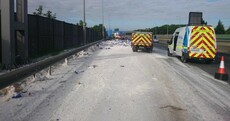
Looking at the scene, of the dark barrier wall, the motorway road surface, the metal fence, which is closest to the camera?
the motorway road surface

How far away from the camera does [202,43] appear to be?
21.7m

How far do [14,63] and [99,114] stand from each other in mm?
7576

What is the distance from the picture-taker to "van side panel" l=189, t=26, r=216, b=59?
70.7 feet

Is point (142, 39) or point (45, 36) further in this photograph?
point (142, 39)

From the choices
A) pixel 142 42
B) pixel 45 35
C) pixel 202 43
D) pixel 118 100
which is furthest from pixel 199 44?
pixel 118 100

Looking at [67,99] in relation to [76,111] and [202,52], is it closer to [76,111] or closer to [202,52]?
[76,111]

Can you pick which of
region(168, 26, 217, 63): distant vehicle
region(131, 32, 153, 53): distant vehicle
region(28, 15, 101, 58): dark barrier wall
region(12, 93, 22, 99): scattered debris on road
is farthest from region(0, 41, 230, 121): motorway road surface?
region(131, 32, 153, 53): distant vehicle

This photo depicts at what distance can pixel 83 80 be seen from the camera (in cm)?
1184

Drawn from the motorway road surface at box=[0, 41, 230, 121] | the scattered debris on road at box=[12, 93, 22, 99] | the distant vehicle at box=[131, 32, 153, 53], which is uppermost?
the distant vehicle at box=[131, 32, 153, 53]

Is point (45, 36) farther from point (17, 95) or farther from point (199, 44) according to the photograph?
point (17, 95)

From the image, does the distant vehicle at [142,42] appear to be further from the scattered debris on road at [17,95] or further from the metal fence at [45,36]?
the scattered debris on road at [17,95]

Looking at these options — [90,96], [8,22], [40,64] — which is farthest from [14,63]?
[90,96]

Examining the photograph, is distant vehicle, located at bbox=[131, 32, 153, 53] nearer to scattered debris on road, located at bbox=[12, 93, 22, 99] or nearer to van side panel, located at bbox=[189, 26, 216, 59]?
van side panel, located at bbox=[189, 26, 216, 59]

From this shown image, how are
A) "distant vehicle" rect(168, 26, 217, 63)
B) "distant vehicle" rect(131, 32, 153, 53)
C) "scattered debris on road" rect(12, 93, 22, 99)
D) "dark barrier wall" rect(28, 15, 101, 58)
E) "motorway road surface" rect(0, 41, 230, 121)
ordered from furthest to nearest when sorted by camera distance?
"distant vehicle" rect(131, 32, 153, 53) → "distant vehicle" rect(168, 26, 217, 63) → "dark barrier wall" rect(28, 15, 101, 58) → "scattered debris on road" rect(12, 93, 22, 99) → "motorway road surface" rect(0, 41, 230, 121)
